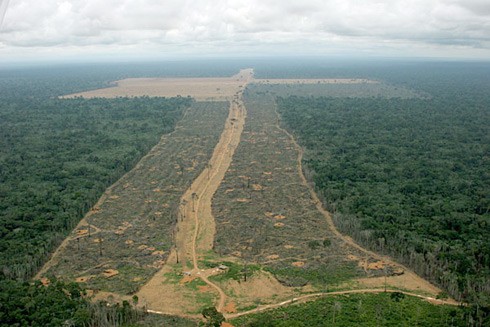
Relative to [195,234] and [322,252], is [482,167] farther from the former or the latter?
[195,234]

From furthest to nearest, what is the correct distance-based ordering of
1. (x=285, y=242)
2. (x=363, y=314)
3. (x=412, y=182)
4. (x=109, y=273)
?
(x=412, y=182) < (x=285, y=242) < (x=109, y=273) < (x=363, y=314)

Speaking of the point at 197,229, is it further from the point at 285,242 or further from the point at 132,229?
the point at 285,242

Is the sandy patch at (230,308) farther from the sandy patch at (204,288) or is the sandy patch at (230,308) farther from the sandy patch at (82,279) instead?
the sandy patch at (82,279)

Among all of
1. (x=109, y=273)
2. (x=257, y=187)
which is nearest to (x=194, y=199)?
(x=257, y=187)

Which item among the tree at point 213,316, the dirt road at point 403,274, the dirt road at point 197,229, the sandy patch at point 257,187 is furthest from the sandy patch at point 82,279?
the sandy patch at point 257,187

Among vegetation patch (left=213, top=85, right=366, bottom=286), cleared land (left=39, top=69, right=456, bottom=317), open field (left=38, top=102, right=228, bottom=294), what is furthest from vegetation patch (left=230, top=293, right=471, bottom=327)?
open field (left=38, top=102, right=228, bottom=294)

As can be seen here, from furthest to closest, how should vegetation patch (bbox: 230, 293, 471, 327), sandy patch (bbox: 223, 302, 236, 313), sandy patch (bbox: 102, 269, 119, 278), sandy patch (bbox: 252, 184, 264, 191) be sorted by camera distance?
sandy patch (bbox: 252, 184, 264, 191)
sandy patch (bbox: 102, 269, 119, 278)
sandy patch (bbox: 223, 302, 236, 313)
vegetation patch (bbox: 230, 293, 471, 327)

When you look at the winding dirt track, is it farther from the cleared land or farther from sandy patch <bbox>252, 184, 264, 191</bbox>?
sandy patch <bbox>252, 184, 264, 191</bbox>

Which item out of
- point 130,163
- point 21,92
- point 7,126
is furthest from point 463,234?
point 21,92
